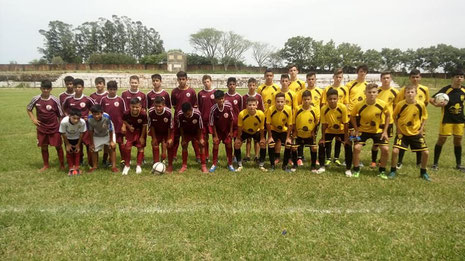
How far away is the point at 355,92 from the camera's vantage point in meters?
6.82

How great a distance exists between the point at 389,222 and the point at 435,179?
2575mm

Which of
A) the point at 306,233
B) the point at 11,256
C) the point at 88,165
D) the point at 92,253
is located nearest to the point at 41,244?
the point at 11,256

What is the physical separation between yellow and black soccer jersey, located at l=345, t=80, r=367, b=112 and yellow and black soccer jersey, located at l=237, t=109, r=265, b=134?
7.28 feet

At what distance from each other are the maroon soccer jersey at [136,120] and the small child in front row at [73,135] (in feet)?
2.83

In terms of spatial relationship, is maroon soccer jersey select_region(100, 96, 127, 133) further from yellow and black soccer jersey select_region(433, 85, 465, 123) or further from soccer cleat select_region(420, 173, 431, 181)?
yellow and black soccer jersey select_region(433, 85, 465, 123)

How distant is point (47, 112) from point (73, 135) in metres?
0.84

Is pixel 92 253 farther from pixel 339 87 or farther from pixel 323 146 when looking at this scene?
pixel 339 87

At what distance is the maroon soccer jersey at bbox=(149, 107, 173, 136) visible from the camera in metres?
6.01

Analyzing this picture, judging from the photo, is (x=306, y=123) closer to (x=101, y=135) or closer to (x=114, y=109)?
(x=114, y=109)

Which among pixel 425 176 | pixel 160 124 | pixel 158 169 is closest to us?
pixel 425 176

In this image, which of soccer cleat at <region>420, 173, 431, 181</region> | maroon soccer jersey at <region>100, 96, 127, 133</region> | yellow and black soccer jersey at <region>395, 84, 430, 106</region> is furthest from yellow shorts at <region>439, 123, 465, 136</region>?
maroon soccer jersey at <region>100, 96, 127, 133</region>

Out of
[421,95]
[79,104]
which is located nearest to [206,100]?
[79,104]

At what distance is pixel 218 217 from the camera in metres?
3.91

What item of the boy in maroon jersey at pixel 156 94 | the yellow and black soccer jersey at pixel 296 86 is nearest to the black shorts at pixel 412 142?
the yellow and black soccer jersey at pixel 296 86
